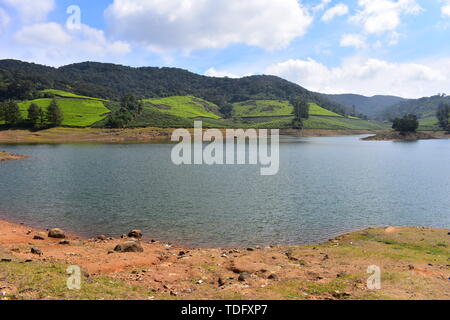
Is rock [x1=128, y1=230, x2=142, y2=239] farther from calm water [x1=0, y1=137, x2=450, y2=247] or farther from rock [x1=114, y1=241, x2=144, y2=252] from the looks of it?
rock [x1=114, y1=241, x2=144, y2=252]

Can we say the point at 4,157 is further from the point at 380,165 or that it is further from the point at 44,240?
the point at 380,165

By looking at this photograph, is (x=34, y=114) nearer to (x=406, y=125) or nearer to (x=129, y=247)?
(x=129, y=247)

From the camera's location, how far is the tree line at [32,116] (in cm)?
14338

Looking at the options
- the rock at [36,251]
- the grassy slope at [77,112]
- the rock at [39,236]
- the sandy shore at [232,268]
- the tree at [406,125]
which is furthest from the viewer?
the tree at [406,125]

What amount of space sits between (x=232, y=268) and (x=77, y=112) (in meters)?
185

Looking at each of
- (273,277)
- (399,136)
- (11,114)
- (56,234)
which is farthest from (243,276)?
(399,136)

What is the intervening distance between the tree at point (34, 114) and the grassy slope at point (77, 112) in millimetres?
11847

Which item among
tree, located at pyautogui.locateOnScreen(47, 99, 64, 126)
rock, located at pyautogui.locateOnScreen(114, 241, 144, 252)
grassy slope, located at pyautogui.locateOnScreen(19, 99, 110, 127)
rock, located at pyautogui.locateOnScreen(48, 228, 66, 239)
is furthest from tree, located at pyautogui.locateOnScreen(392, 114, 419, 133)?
rock, located at pyautogui.locateOnScreen(48, 228, 66, 239)

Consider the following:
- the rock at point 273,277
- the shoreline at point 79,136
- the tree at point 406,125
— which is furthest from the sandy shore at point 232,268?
the tree at point 406,125

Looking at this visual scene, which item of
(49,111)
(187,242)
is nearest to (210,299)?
(187,242)

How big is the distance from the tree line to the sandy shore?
139 metres

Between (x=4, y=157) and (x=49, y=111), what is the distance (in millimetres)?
83528

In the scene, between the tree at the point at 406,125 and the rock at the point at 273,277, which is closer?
the rock at the point at 273,277

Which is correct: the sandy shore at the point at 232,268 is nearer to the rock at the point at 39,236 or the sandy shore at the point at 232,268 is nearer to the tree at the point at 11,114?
the rock at the point at 39,236
